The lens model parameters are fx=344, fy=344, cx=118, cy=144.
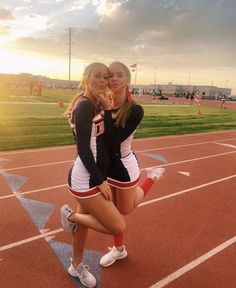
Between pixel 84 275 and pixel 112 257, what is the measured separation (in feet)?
1.99

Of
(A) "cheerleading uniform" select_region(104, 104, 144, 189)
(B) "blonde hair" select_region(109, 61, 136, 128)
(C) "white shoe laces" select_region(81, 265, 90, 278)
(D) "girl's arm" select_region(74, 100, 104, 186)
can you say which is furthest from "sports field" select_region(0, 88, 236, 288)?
(B) "blonde hair" select_region(109, 61, 136, 128)

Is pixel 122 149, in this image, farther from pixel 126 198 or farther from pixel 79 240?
pixel 79 240

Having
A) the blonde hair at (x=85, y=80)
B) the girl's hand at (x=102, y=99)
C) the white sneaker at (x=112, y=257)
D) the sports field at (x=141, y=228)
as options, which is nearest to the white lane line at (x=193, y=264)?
the sports field at (x=141, y=228)

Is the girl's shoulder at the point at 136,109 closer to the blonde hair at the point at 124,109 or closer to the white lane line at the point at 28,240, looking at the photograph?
the blonde hair at the point at 124,109

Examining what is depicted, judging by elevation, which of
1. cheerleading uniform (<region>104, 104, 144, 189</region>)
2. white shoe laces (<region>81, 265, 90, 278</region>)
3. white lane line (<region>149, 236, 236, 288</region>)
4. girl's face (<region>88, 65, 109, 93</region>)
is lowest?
white lane line (<region>149, 236, 236, 288</region>)


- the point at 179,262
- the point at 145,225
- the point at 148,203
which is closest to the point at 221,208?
the point at 148,203

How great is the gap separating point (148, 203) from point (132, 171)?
120 inches

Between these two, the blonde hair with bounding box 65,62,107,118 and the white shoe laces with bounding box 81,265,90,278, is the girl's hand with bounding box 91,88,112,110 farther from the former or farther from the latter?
the white shoe laces with bounding box 81,265,90,278

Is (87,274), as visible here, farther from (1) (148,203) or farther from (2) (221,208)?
(2) (221,208)

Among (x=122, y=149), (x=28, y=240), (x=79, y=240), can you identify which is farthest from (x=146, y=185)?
(x=28, y=240)

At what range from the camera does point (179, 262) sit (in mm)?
4727

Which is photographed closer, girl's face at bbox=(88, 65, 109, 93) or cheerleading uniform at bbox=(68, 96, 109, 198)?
cheerleading uniform at bbox=(68, 96, 109, 198)

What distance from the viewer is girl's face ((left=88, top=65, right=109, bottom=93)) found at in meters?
3.42

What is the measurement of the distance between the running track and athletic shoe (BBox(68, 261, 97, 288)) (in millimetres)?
94
